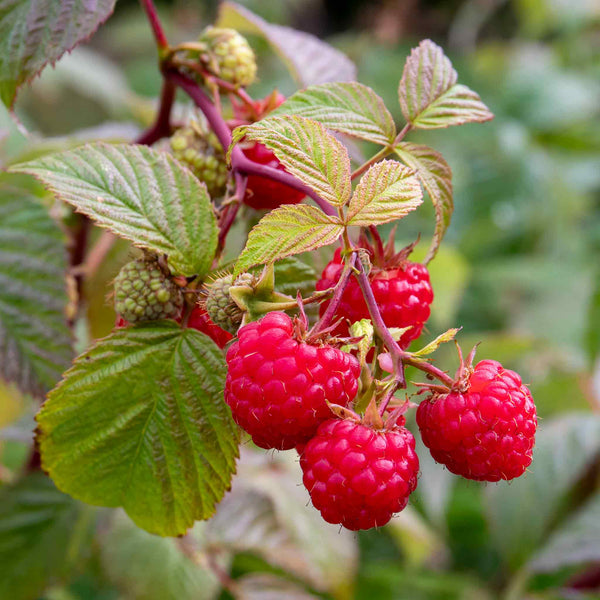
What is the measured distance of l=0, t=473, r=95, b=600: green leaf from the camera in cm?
79

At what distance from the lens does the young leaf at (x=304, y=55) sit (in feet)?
2.20

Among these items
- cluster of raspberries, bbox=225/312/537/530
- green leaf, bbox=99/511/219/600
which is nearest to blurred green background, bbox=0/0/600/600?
green leaf, bbox=99/511/219/600

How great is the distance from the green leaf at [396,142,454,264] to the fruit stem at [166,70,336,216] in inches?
2.9

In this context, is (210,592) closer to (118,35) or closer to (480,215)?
(480,215)

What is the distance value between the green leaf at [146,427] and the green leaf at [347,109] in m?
0.16

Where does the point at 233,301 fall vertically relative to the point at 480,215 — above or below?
above

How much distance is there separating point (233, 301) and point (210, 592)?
0.59 metres

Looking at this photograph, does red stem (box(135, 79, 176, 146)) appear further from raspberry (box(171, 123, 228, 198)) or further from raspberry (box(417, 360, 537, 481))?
raspberry (box(417, 360, 537, 481))

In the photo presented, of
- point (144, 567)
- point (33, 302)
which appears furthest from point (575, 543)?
point (33, 302)

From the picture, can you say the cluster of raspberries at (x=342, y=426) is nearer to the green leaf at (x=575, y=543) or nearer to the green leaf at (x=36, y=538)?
the green leaf at (x=36, y=538)

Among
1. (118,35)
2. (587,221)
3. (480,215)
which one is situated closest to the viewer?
(480,215)

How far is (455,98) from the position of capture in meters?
0.53

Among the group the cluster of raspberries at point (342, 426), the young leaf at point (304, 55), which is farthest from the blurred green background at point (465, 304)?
the young leaf at point (304, 55)

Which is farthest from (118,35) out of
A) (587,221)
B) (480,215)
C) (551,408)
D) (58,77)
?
(551,408)
